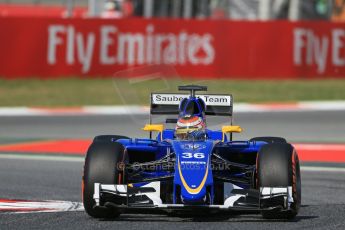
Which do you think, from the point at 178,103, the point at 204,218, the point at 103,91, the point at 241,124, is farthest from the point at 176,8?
the point at 204,218

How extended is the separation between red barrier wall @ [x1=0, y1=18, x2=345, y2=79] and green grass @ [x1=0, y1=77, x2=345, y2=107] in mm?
217

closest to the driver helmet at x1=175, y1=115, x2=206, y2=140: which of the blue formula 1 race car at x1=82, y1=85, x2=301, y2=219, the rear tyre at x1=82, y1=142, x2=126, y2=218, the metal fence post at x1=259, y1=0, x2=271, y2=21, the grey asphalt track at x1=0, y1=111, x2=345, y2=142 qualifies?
the blue formula 1 race car at x1=82, y1=85, x2=301, y2=219

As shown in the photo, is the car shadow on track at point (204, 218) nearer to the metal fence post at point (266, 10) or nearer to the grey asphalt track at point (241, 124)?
the grey asphalt track at point (241, 124)

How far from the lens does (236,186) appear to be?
358 inches

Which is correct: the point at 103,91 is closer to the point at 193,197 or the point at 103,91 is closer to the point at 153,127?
the point at 153,127

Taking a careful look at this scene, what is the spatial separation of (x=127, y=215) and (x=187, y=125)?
0.93m

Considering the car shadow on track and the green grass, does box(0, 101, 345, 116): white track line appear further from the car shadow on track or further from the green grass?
the car shadow on track

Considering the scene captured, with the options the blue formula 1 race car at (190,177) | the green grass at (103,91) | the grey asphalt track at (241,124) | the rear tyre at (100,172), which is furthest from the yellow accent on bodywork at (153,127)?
the green grass at (103,91)

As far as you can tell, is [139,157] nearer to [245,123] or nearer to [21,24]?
[245,123]

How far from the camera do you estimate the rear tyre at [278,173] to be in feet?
29.1

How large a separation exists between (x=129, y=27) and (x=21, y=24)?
8.07 ft

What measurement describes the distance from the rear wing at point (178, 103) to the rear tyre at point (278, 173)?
1.51 metres

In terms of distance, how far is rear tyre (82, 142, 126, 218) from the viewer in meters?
8.84

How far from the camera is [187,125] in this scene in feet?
31.4
